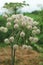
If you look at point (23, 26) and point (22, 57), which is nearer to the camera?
point (23, 26)

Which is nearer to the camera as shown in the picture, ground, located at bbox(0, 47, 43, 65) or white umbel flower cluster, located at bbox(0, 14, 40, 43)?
white umbel flower cluster, located at bbox(0, 14, 40, 43)

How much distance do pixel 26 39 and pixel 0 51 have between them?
1314 millimetres

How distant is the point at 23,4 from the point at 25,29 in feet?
3.05

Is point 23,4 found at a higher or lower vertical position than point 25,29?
higher

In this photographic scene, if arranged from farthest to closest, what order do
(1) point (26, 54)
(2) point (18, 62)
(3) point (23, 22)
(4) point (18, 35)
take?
(1) point (26, 54) < (2) point (18, 62) < (4) point (18, 35) < (3) point (23, 22)

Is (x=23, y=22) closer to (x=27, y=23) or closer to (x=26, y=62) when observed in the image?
(x=27, y=23)

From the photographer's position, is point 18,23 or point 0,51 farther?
point 0,51

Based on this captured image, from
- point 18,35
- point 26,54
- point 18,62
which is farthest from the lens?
point 26,54

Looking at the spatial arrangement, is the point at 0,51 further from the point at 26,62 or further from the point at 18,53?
the point at 26,62

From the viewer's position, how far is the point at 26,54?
6160 millimetres

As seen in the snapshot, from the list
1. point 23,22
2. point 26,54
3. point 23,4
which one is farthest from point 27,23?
point 26,54

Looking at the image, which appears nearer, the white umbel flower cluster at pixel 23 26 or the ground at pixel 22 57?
the white umbel flower cluster at pixel 23 26

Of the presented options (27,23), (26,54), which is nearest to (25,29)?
(27,23)

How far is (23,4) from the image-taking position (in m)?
5.70
